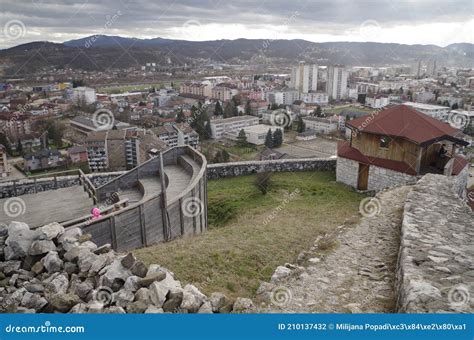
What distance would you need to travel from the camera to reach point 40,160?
27.9m

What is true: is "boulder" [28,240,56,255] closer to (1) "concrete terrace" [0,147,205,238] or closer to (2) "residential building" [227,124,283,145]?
(1) "concrete terrace" [0,147,205,238]

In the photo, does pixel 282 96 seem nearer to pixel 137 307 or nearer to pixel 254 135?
pixel 254 135

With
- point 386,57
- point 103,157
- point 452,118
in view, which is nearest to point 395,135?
point 103,157

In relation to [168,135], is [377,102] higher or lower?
higher

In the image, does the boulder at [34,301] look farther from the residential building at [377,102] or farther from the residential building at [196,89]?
the residential building at [196,89]

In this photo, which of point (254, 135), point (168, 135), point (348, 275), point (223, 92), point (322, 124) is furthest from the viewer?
point (223, 92)

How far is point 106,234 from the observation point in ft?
19.8

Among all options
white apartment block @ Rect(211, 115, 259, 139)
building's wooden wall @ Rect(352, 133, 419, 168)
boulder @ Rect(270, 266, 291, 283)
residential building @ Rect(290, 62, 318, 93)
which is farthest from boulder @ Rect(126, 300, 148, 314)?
residential building @ Rect(290, 62, 318, 93)

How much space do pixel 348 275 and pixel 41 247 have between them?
410 centimetres

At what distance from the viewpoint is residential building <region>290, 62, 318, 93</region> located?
301 ft

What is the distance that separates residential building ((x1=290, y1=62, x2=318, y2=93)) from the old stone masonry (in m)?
86.5

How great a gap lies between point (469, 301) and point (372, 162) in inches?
367

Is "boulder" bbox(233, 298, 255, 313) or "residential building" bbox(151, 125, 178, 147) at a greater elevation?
"boulder" bbox(233, 298, 255, 313)

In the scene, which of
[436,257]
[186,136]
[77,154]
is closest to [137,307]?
[436,257]
